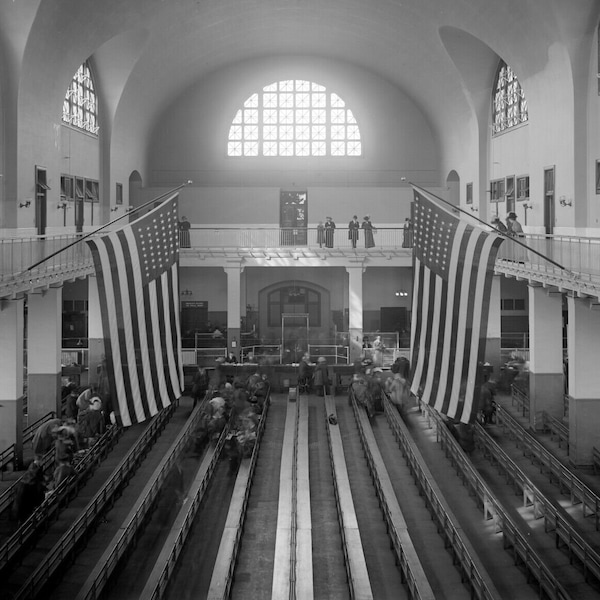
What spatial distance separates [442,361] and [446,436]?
302 inches

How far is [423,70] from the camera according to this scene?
32.5m

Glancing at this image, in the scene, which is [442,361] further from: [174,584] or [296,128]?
[296,128]

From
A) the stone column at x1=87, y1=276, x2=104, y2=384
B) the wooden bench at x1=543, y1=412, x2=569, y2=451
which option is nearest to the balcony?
the wooden bench at x1=543, y1=412, x2=569, y2=451

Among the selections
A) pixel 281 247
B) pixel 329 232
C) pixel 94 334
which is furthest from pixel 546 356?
A: pixel 94 334

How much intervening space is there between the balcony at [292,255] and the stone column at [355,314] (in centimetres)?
52

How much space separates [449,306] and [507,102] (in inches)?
676

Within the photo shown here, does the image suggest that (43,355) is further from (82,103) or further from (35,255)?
(82,103)

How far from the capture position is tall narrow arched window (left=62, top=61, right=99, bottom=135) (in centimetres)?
2650

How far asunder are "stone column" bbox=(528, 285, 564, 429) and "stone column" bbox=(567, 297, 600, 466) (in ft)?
10.8

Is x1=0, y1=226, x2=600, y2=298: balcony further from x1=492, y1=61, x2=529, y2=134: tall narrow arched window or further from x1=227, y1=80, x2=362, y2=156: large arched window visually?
x1=492, y1=61, x2=529, y2=134: tall narrow arched window

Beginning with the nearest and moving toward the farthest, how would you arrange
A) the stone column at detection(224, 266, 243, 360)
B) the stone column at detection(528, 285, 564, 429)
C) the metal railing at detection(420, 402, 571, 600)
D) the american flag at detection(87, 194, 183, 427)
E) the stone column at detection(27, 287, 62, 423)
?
the american flag at detection(87, 194, 183, 427)
the metal railing at detection(420, 402, 571, 600)
the stone column at detection(27, 287, 62, 423)
the stone column at detection(528, 285, 564, 429)
the stone column at detection(224, 266, 243, 360)

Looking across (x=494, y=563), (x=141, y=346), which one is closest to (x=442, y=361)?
(x=494, y=563)

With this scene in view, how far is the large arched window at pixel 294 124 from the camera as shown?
38.0 m

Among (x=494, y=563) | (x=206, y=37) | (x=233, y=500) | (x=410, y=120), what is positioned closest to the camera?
(x=494, y=563)
